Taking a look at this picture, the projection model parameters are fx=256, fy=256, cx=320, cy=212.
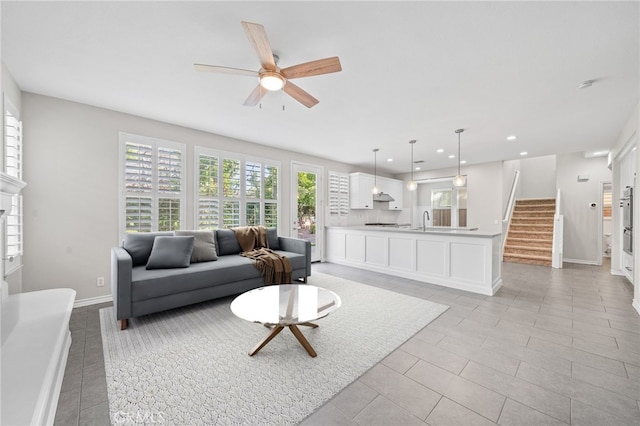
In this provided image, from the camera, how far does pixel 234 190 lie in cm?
466

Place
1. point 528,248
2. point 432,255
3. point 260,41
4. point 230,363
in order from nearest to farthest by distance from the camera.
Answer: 1. point 260,41
2. point 230,363
3. point 432,255
4. point 528,248

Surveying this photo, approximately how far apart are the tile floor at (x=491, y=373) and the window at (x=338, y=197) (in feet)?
12.3

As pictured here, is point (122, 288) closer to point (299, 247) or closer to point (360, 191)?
point (299, 247)

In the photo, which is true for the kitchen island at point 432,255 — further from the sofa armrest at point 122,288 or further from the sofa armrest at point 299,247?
the sofa armrest at point 122,288

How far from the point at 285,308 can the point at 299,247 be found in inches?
84.8

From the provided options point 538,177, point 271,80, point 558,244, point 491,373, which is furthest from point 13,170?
point 538,177

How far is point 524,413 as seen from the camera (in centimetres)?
153

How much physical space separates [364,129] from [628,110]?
335cm

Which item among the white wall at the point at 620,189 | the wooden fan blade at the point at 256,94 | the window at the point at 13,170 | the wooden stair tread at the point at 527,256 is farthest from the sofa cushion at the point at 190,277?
the wooden stair tread at the point at 527,256

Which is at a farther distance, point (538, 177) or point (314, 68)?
point (538, 177)

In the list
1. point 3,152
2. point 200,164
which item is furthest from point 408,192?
point 3,152

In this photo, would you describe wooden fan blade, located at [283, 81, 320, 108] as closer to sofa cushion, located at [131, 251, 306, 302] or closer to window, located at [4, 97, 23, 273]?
sofa cushion, located at [131, 251, 306, 302]

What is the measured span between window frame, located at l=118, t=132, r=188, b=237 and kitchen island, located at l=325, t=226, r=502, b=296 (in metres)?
3.36

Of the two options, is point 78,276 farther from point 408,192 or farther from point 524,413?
point 408,192
